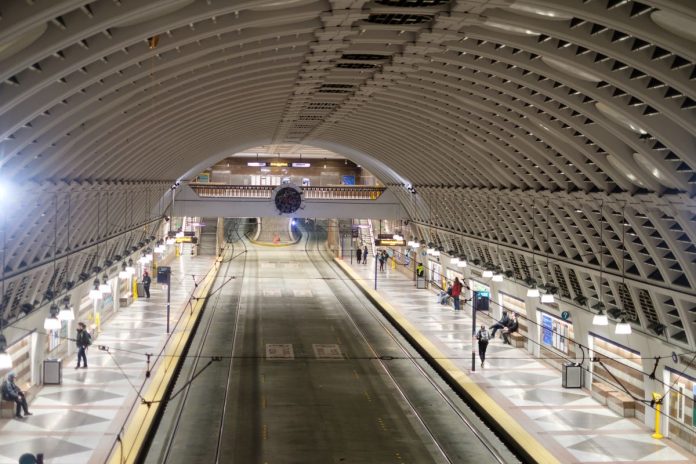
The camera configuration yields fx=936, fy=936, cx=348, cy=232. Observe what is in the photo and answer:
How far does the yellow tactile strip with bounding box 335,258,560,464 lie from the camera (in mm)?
20562

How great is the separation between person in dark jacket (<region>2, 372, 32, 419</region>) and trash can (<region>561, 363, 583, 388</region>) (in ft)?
48.4

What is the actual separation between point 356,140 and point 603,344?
1818 cm

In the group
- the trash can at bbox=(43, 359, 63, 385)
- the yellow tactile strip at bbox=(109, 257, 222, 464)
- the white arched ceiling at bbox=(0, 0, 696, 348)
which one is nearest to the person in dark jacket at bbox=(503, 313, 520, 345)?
the white arched ceiling at bbox=(0, 0, 696, 348)

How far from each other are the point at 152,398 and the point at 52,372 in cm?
375

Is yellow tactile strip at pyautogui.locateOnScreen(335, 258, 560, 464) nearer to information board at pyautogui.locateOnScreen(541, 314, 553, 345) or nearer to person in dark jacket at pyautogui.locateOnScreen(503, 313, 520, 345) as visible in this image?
person in dark jacket at pyautogui.locateOnScreen(503, 313, 520, 345)

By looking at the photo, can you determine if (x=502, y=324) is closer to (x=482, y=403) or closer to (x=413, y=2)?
(x=482, y=403)

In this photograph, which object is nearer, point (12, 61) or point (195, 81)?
point (12, 61)

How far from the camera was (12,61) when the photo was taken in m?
10.9

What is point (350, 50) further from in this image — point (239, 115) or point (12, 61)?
point (239, 115)

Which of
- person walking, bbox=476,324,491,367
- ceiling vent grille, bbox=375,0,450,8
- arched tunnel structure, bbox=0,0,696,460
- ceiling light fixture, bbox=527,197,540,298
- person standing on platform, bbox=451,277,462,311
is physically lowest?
person walking, bbox=476,324,491,367

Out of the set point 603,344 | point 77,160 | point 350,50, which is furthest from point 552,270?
point 77,160

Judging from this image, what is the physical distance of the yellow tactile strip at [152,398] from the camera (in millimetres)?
19656

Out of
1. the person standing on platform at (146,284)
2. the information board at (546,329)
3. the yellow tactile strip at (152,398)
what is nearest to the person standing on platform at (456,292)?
the information board at (546,329)

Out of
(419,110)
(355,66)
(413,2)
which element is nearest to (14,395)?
(355,66)
